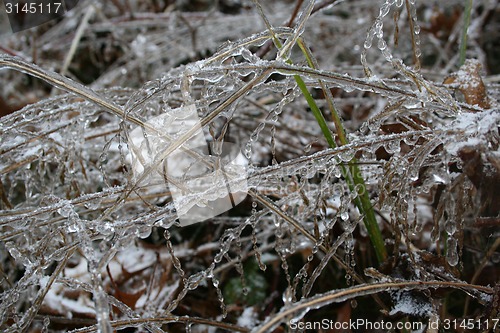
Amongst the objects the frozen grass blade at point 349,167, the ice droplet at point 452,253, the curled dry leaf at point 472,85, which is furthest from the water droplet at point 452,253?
the curled dry leaf at point 472,85

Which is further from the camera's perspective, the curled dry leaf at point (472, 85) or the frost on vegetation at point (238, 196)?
the curled dry leaf at point (472, 85)

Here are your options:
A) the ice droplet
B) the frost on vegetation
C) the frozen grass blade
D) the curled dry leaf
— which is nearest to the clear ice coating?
the frost on vegetation

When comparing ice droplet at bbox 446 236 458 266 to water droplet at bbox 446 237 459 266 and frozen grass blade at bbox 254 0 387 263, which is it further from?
frozen grass blade at bbox 254 0 387 263

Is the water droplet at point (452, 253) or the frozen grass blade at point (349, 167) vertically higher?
the frozen grass blade at point (349, 167)

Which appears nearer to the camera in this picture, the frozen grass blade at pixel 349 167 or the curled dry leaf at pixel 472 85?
the frozen grass blade at pixel 349 167

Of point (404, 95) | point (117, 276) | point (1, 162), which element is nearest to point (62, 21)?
point (1, 162)

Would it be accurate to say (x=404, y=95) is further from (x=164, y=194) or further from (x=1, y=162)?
(x=1, y=162)

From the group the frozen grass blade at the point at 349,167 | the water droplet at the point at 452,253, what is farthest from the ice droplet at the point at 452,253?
the frozen grass blade at the point at 349,167

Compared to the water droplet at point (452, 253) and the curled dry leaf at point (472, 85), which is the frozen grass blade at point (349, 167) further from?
Answer: the curled dry leaf at point (472, 85)

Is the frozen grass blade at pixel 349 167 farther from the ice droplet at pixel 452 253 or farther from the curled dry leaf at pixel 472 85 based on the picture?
the curled dry leaf at pixel 472 85
